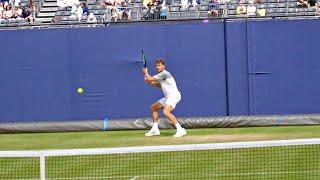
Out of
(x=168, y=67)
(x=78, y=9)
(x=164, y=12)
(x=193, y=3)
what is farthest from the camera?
(x=78, y=9)

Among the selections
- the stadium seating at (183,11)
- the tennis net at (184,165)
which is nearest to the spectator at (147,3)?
the stadium seating at (183,11)

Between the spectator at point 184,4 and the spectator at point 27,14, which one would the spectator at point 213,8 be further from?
the spectator at point 27,14

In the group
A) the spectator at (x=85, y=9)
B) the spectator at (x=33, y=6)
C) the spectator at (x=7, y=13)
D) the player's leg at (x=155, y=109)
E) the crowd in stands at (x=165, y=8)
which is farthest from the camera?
the spectator at (x=33, y=6)

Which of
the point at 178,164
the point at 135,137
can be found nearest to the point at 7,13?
the point at 135,137

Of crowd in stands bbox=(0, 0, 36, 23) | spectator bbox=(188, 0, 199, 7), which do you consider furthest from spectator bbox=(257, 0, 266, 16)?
crowd in stands bbox=(0, 0, 36, 23)

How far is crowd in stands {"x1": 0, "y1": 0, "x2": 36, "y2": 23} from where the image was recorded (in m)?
24.0

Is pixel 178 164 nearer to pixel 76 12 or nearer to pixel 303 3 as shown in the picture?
pixel 303 3

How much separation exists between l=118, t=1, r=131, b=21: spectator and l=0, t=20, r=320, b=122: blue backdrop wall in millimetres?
2434

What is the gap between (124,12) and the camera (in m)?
21.2

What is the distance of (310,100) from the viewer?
18.2 meters

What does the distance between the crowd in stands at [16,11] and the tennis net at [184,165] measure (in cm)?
1241

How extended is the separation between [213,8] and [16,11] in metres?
7.43

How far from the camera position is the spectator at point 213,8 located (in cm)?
2108

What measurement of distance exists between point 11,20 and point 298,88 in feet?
34.4
